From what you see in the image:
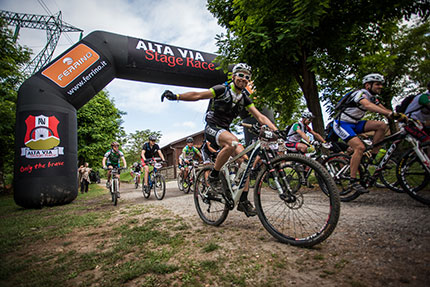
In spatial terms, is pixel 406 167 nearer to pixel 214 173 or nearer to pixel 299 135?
pixel 299 135

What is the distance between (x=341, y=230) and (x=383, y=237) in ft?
1.29

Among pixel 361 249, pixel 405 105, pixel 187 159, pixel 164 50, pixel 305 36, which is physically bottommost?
pixel 361 249

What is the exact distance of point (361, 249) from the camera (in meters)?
1.83

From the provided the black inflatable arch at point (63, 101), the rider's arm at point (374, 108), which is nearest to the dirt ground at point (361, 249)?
the rider's arm at point (374, 108)

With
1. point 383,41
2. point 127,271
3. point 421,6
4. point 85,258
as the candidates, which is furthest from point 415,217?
point 383,41

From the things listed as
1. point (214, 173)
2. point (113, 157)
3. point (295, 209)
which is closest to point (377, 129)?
point (295, 209)

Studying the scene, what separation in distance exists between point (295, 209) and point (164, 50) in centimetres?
899

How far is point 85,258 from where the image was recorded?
2230mm

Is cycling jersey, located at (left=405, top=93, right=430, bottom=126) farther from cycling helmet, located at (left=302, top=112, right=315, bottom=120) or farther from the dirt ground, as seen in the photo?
cycling helmet, located at (left=302, top=112, right=315, bottom=120)

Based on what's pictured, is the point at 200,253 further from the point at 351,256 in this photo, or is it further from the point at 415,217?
the point at 415,217

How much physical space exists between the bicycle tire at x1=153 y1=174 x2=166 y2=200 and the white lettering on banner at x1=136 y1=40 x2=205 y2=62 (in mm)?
5655

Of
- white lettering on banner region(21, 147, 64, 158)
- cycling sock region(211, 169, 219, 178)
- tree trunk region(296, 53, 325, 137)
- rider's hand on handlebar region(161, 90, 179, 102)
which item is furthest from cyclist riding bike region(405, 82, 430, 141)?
white lettering on banner region(21, 147, 64, 158)

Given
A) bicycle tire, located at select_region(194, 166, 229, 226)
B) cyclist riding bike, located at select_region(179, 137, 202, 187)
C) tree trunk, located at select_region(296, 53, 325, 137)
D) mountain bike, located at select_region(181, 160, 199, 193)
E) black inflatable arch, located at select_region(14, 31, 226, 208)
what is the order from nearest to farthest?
bicycle tire, located at select_region(194, 166, 229, 226) → black inflatable arch, located at select_region(14, 31, 226, 208) → tree trunk, located at select_region(296, 53, 325, 137) → mountain bike, located at select_region(181, 160, 199, 193) → cyclist riding bike, located at select_region(179, 137, 202, 187)

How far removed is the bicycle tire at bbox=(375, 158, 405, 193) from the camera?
3.82 m
